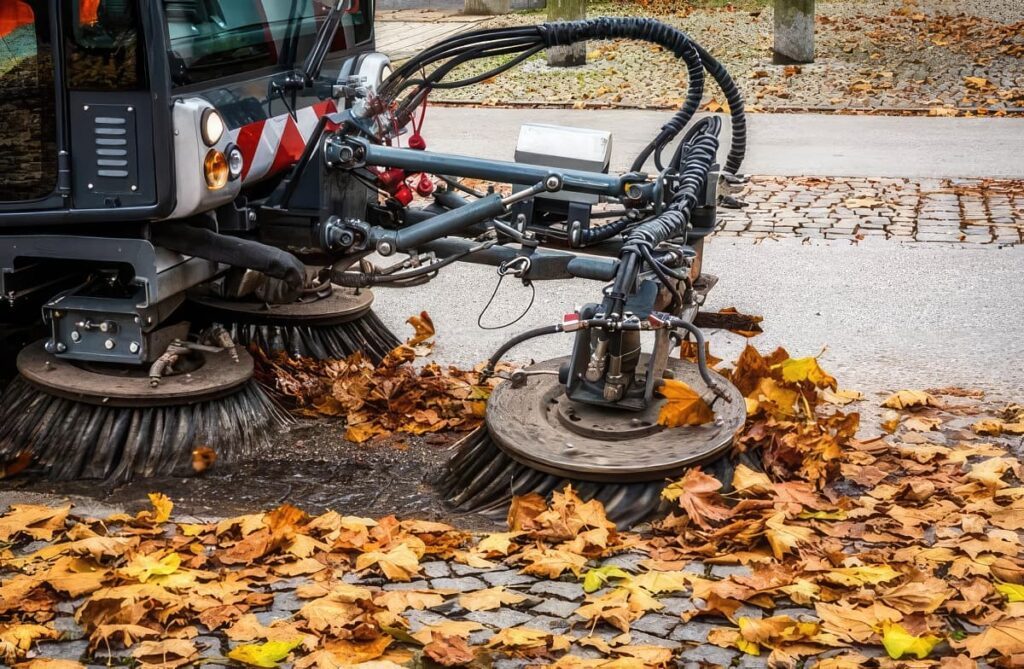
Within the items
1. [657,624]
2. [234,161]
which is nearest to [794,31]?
[234,161]

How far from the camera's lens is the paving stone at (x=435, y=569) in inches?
127

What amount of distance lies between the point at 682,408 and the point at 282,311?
1994mm

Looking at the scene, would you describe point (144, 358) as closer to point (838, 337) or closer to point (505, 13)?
point (838, 337)

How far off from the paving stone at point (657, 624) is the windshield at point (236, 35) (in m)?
2.22

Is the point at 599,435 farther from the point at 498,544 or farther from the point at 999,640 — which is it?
the point at 999,640

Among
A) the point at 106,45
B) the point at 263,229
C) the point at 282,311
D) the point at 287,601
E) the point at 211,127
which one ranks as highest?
the point at 106,45

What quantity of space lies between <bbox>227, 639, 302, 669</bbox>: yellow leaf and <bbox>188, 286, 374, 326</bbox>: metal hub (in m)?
2.33

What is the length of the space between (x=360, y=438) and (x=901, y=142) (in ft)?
21.3

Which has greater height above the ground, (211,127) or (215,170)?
(211,127)

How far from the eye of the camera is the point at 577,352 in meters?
3.72

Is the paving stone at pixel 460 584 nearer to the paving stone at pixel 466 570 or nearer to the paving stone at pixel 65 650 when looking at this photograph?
the paving stone at pixel 466 570

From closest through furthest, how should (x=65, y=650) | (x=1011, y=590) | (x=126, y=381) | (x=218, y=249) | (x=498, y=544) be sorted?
(x=65, y=650) < (x=1011, y=590) < (x=498, y=544) < (x=218, y=249) < (x=126, y=381)

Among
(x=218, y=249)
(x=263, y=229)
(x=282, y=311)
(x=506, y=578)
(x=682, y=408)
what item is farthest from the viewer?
(x=282, y=311)

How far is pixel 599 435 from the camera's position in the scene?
3646 mm
